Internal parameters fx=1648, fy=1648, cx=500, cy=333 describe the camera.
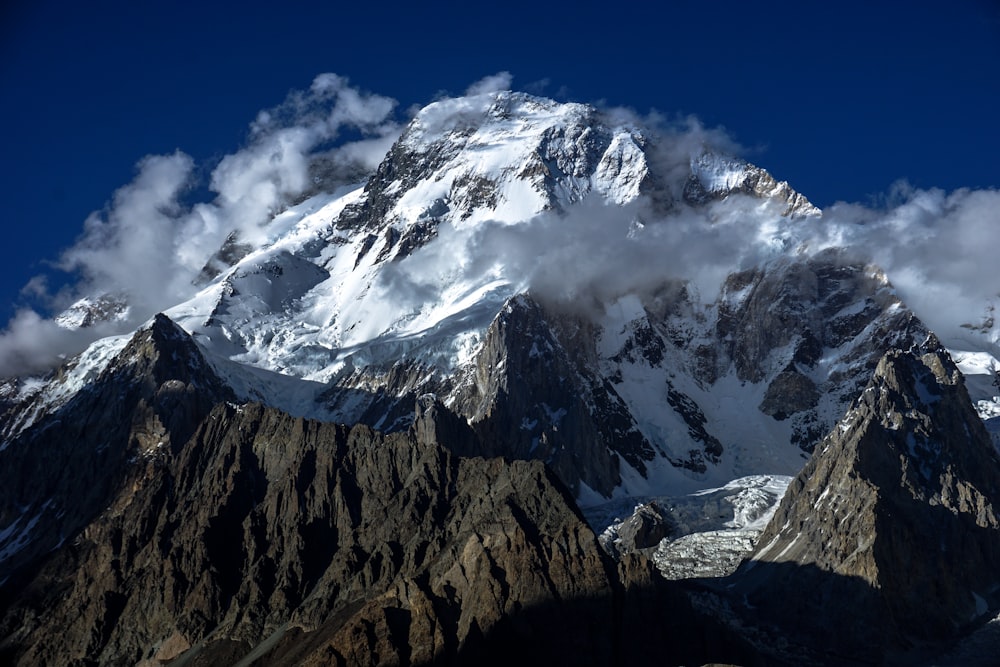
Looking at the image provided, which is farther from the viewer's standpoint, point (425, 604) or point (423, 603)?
point (423, 603)

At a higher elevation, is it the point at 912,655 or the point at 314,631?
the point at 314,631

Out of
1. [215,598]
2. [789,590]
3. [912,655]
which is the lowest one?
[912,655]

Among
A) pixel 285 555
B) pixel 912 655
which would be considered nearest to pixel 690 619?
pixel 912 655

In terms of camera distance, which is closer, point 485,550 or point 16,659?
point 485,550

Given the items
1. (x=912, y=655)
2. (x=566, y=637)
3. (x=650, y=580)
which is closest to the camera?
(x=566, y=637)

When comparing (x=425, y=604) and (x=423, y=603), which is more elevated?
(x=423, y=603)

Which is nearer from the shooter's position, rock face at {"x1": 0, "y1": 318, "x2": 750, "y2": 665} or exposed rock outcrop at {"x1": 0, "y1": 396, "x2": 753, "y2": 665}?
exposed rock outcrop at {"x1": 0, "y1": 396, "x2": 753, "y2": 665}

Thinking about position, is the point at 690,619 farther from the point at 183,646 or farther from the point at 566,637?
the point at 183,646

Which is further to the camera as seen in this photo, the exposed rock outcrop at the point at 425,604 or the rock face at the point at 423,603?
the rock face at the point at 423,603

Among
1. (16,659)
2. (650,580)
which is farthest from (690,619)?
(16,659)

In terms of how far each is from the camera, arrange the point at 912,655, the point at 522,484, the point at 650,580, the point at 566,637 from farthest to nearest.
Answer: the point at 522,484
the point at 912,655
the point at 650,580
the point at 566,637
